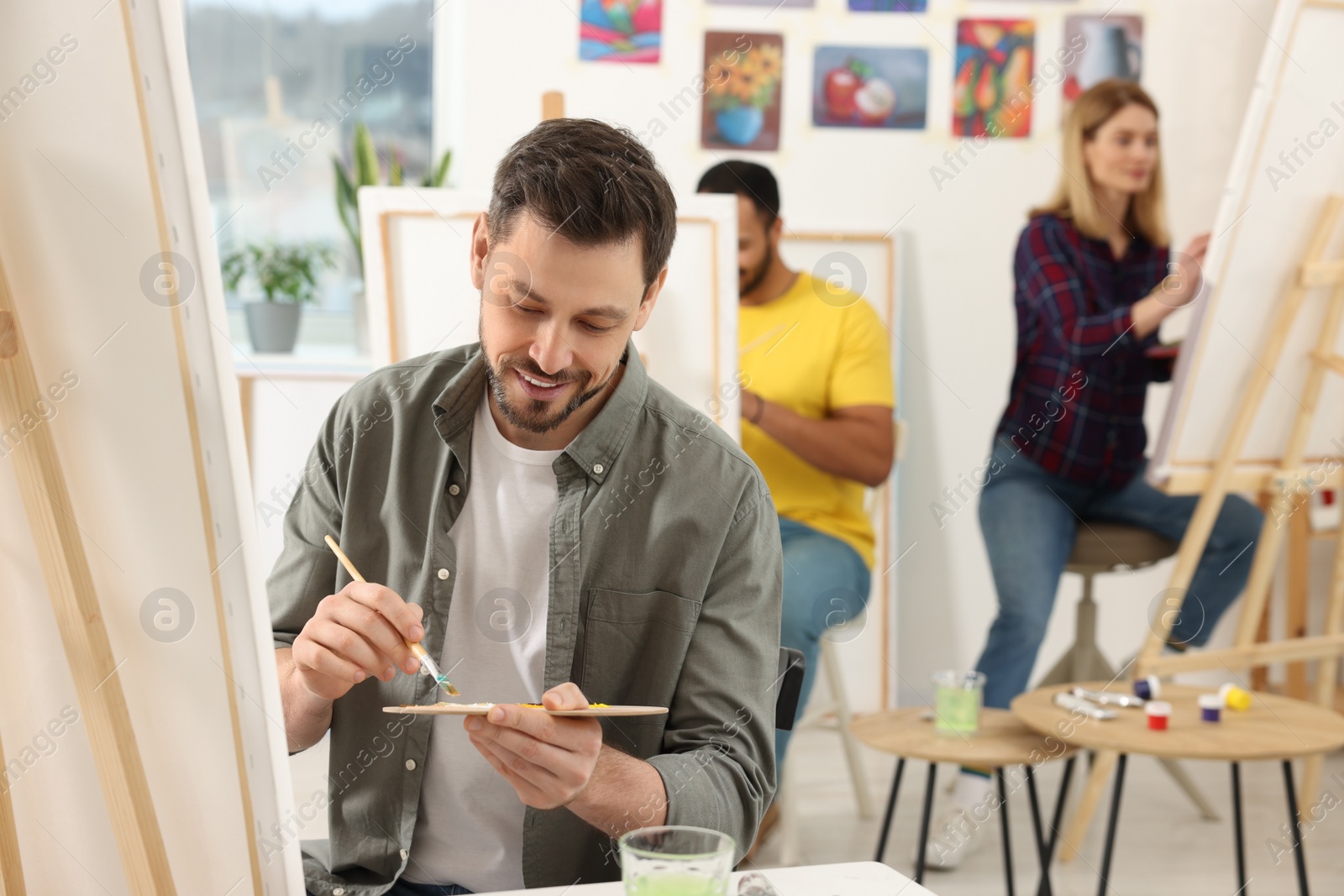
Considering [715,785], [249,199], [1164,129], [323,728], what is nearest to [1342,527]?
[1164,129]

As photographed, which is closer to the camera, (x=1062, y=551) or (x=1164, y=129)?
(x=1062, y=551)

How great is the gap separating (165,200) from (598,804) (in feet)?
1.97

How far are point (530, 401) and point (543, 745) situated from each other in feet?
1.24

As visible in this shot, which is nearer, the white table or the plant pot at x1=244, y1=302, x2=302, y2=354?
the white table

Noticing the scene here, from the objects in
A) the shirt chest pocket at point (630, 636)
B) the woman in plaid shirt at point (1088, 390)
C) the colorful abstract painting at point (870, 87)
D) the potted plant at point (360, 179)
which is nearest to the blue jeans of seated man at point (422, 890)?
the shirt chest pocket at point (630, 636)

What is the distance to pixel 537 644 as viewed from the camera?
1142 mm

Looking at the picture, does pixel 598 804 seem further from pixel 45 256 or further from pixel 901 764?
pixel 901 764

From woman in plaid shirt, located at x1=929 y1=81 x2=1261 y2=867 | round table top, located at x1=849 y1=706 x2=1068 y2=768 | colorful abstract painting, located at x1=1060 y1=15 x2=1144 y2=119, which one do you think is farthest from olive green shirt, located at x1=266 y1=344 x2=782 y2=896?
colorful abstract painting, located at x1=1060 y1=15 x2=1144 y2=119

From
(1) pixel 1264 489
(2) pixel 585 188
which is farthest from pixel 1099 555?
(2) pixel 585 188

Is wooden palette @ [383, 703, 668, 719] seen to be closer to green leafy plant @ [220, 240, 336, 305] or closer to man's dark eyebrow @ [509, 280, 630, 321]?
man's dark eyebrow @ [509, 280, 630, 321]

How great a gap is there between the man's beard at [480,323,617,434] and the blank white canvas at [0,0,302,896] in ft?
1.69

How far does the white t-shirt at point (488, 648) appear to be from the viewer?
1.12 metres

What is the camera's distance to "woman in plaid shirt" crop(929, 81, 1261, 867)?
278cm

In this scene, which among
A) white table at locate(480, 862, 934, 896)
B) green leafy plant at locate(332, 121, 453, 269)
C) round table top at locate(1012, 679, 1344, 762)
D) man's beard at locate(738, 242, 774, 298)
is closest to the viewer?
white table at locate(480, 862, 934, 896)
